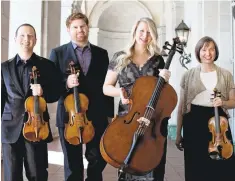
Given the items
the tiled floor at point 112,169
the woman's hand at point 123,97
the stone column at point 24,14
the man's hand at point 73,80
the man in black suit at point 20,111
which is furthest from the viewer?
the stone column at point 24,14

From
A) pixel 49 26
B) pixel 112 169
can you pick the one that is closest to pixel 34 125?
pixel 112 169

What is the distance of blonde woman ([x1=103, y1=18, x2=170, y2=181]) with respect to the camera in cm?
220

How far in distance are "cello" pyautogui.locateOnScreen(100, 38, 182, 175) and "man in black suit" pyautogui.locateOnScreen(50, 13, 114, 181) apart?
0.55 m

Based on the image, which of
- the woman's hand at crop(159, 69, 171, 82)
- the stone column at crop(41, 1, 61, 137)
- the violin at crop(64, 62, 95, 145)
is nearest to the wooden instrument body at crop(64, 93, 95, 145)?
the violin at crop(64, 62, 95, 145)

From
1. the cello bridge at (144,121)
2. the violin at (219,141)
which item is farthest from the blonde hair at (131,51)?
the violin at (219,141)

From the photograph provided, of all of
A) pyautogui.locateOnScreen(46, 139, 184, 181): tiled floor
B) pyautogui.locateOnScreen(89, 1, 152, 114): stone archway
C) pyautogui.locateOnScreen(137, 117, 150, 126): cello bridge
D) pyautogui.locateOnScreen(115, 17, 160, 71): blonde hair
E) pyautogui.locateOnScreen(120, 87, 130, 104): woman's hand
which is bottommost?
pyautogui.locateOnScreen(46, 139, 184, 181): tiled floor

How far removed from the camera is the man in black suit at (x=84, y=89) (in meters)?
2.46

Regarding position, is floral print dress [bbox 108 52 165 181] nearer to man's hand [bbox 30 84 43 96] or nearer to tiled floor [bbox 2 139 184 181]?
man's hand [bbox 30 84 43 96]

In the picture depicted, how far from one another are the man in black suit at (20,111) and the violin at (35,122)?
6 cm

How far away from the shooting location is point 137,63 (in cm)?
227

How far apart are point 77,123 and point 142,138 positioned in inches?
Answer: 19.3

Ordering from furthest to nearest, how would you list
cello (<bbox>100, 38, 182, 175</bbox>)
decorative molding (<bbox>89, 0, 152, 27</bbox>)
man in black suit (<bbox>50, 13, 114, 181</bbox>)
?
decorative molding (<bbox>89, 0, 152, 27</bbox>) → man in black suit (<bbox>50, 13, 114, 181</bbox>) → cello (<bbox>100, 38, 182, 175</bbox>)

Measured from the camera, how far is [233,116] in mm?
4898

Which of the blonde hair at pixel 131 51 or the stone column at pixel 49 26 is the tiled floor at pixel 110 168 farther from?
the blonde hair at pixel 131 51
